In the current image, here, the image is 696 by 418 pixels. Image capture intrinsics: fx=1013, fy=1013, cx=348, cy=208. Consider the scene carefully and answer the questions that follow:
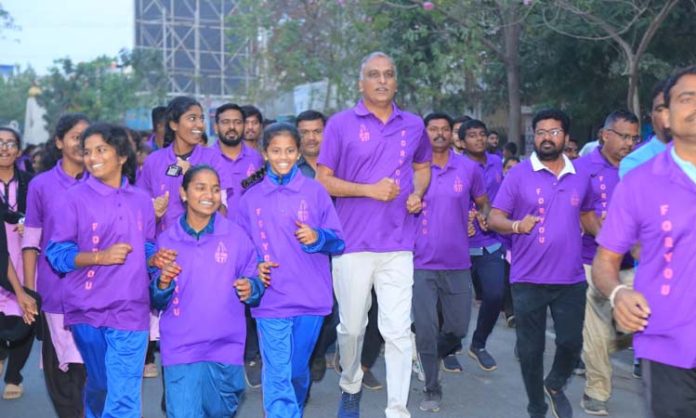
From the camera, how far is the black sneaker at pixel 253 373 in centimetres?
834

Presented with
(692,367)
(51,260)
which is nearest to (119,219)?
(51,260)

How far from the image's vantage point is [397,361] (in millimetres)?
6668

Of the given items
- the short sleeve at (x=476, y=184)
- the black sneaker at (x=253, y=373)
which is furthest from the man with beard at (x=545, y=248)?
the black sneaker at (x=253, y=373)

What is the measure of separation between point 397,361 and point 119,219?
2.11m

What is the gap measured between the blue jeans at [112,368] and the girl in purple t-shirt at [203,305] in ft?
0.63

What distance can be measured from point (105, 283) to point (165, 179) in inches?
81.6

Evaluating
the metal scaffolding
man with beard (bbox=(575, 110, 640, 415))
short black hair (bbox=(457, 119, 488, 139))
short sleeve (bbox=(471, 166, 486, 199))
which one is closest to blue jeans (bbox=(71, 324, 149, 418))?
man with beard (bbox=(575, 110, 640, 415))

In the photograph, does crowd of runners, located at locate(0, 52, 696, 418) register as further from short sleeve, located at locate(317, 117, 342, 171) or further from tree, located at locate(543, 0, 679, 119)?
tree, located at locate(543, 0, 679, 119)

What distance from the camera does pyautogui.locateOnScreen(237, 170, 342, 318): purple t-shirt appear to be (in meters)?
6.04

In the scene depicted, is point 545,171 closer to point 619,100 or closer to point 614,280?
point 614,280

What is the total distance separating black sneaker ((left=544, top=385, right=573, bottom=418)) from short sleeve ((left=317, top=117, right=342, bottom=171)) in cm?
223

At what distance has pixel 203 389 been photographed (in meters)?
5.62

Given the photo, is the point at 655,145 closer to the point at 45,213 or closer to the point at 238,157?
the point at 45,213

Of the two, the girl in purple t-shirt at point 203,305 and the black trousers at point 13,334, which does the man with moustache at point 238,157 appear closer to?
the black trousers at point 13,334
